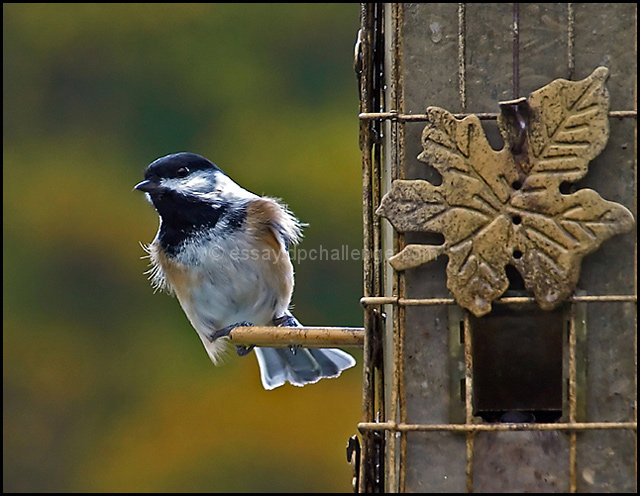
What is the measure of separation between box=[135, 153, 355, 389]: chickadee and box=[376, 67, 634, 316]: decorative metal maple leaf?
1.96m

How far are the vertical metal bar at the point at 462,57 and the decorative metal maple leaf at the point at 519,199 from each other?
0.35ft

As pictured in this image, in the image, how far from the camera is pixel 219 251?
16.6 ft

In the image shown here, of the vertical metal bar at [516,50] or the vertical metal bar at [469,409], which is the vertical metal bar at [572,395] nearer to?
the vertical metal bar at [469,409]

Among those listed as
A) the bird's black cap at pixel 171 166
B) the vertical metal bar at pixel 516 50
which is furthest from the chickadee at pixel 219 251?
the vertical metal bar at pixel 516 50

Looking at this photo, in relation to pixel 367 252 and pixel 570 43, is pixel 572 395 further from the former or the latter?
pixel 570 43

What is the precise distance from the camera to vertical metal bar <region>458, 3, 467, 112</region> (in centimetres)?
322

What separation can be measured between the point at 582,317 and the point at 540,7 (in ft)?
2.77

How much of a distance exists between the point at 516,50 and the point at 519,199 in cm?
43

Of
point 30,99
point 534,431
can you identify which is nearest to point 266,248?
point 534,431

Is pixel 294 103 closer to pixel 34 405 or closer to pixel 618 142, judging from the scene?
pixel 34 405

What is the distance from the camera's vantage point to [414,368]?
10.6 ft

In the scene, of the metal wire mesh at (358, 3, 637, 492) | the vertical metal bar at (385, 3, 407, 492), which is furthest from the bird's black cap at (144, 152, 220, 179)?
the vertical metal bar at (385, 3, 407, 492)

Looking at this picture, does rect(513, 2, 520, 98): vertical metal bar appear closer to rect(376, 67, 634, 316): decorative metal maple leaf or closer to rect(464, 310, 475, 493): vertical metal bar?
rect(376, 67, 634, 316): decorative metal maple leaf

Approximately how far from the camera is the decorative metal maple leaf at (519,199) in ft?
10.1
